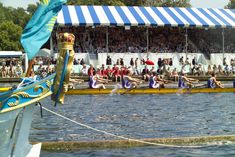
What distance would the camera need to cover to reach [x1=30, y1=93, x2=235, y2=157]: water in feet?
41.1

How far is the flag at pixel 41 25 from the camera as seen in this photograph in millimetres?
9516

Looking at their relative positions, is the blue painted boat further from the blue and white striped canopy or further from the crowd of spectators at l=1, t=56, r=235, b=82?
the blue and white striped canopy

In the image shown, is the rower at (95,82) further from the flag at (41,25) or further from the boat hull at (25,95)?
the boat hull at (25,95)

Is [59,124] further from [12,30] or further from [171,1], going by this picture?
[12,30]

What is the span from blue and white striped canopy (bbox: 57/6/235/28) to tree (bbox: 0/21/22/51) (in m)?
40.7

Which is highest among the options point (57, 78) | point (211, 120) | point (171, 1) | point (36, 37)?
point (171, 1)

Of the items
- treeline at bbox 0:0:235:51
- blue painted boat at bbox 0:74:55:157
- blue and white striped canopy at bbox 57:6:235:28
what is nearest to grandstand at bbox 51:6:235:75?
blue and white striped canopy at bbox 57:6:235:28

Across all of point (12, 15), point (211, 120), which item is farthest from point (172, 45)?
point (12, 15)

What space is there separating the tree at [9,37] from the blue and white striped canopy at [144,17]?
134 feet

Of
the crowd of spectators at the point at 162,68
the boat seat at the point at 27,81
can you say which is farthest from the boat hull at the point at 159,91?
the boat seat at the point at 27,81

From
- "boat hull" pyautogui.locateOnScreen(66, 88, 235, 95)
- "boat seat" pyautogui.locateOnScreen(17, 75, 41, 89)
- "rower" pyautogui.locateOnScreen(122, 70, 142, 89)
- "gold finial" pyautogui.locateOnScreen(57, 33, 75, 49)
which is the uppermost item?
"gold finial" pyautogui.locateOnScreen(57, 33, 75, 49)

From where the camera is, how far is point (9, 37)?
83.6 metres

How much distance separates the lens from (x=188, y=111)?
69.4 feet

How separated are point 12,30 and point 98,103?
61967 mm
